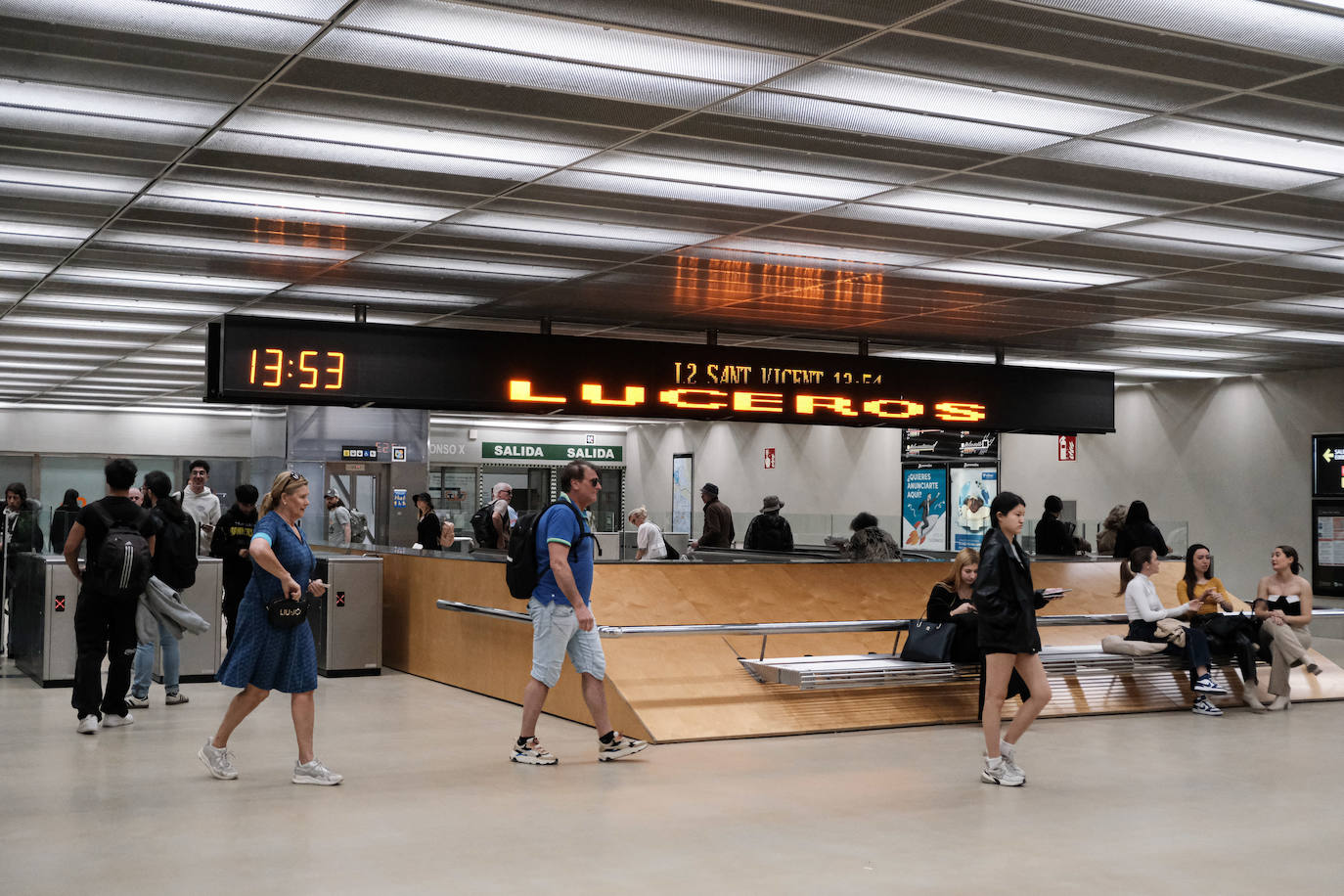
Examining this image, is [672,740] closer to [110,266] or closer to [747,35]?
[747,35]

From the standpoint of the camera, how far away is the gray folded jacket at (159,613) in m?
9.50

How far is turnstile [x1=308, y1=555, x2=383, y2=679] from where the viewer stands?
39.2 feet

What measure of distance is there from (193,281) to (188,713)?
3877mm

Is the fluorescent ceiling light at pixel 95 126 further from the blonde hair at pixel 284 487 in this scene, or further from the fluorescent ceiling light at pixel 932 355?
the fluorescent ceiling light at pixel 932 355

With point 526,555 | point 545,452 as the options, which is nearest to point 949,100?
point 526,555

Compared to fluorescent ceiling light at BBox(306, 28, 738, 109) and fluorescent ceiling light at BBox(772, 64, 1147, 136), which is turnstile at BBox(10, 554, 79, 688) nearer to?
fluorescent ceiling light at BBox(306, 28, 738, 109)

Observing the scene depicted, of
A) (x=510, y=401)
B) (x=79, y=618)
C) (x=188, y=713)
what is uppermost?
(x=510, y=401)

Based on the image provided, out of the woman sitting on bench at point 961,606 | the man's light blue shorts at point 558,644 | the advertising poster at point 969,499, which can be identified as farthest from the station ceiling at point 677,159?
the advertising poster at point 969,499

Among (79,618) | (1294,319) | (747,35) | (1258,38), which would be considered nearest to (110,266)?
(79,618)

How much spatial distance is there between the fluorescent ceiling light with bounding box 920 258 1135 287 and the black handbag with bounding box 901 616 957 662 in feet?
9.44

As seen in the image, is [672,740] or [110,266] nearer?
[672,740]

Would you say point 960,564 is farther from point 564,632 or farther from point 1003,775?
point 564,632

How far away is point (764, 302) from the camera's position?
40.8 feet

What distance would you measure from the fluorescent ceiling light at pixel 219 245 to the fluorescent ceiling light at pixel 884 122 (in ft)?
14.1
